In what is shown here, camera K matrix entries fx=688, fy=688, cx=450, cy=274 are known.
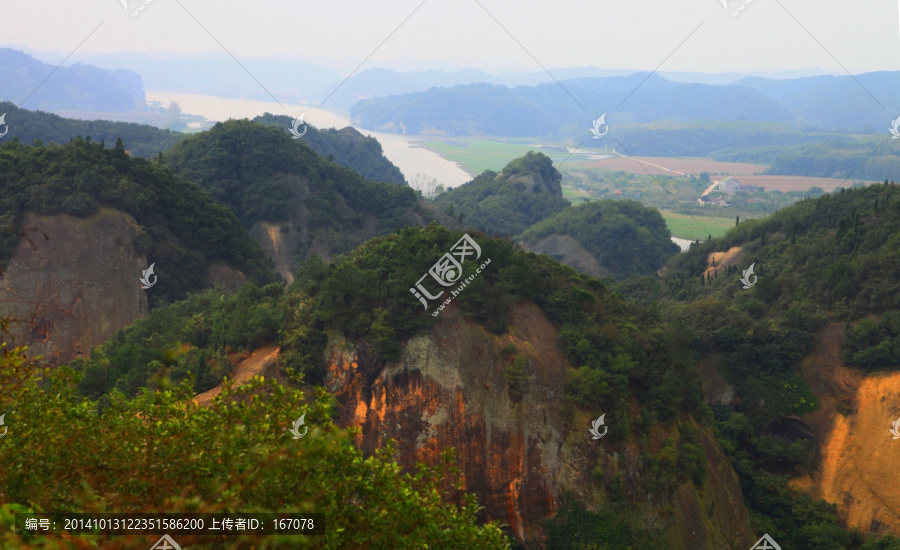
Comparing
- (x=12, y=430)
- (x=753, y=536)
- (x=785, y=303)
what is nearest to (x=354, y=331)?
(x=12, y=430)

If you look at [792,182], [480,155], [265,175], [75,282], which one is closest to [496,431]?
[75,282]

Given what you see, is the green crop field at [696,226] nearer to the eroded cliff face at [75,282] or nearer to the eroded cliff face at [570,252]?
the eroded cliff face at [570,252]

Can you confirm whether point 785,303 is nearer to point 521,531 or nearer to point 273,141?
point 521,531

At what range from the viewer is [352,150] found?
105812 millimetres

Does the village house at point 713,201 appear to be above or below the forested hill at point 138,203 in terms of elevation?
above

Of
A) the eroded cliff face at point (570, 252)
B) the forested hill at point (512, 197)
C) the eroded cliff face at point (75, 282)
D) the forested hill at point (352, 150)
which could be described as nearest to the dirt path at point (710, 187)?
the forested hill at point (512, 197)

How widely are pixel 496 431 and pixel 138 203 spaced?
25022 millimetres

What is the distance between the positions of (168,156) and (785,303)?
157 feet

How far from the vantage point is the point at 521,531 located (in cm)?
1848

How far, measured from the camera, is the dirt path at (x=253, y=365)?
19.8 meters

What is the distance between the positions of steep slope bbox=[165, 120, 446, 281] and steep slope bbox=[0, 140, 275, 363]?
43.0 ft

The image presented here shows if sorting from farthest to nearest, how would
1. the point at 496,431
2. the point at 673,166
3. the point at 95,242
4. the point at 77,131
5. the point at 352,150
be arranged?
the point at 673,166, the point at 352,150, the point at 77,131, the point at 95,242, the point at 496,431

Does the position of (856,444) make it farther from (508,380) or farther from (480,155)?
(480,155)

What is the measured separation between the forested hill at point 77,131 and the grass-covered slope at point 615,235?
146ft
